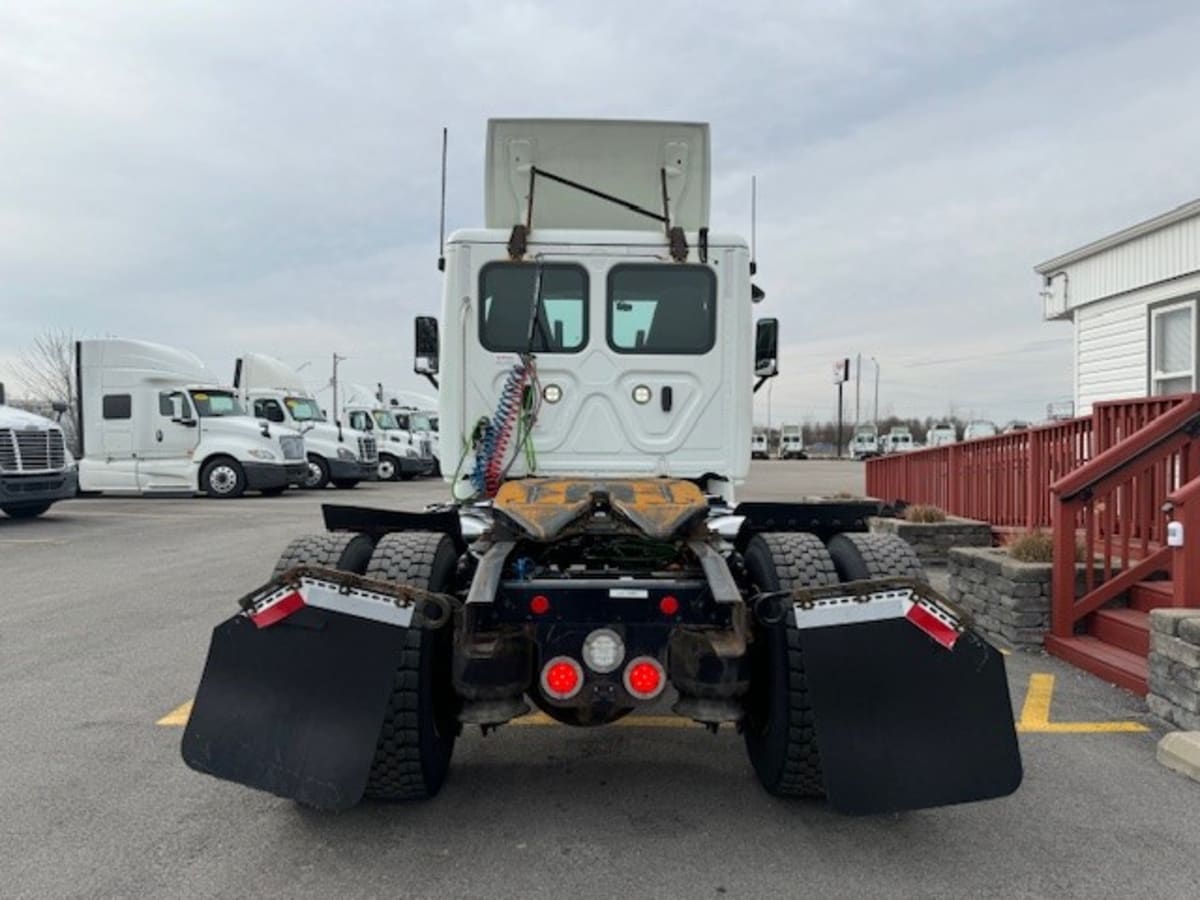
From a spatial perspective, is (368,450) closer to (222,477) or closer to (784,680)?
(222,477)

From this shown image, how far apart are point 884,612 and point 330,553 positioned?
215 centimetres

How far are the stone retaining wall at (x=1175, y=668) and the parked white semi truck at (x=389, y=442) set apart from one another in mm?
24664

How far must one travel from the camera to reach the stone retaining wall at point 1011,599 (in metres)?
5.99

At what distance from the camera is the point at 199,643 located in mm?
6414

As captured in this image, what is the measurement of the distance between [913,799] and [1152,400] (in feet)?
15.7

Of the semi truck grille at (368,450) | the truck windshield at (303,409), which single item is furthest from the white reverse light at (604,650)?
the semi truck grille at (368,450)

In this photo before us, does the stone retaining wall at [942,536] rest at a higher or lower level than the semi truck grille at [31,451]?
lower

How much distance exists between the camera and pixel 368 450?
24.9 metres

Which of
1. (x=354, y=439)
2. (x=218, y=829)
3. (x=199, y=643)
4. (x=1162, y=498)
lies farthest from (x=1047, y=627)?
(x=354, y=439)

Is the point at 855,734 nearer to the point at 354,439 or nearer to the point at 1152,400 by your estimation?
the point at 1152,400

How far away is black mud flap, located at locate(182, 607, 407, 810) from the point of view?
119 inches

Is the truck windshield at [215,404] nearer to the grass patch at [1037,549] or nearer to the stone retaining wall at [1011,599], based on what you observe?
the stone retaining wall at [1011,599]

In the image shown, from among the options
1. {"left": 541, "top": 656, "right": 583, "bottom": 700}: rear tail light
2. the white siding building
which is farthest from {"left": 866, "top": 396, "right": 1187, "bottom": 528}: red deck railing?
{"left": 541, "top": 656, "right": 583, "bottom": 700}: rear tail light

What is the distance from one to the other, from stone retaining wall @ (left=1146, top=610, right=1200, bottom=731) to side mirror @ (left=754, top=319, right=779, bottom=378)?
244 cm
